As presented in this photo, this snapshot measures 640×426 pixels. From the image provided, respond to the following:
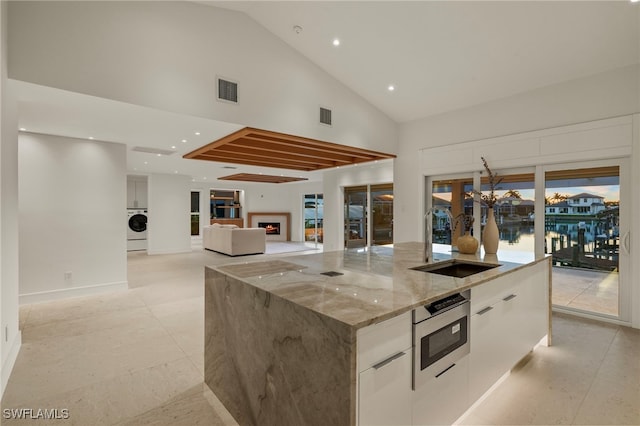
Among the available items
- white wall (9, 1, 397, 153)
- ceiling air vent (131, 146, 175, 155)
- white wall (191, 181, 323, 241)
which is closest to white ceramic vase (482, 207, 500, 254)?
white wall (9, 1, 397, 153)

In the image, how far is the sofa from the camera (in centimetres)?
845

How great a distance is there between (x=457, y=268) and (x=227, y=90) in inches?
126

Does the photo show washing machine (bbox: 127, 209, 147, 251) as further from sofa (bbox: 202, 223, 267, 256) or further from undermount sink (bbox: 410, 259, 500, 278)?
undermount sink (bbox: 410, 259, 500, 278)

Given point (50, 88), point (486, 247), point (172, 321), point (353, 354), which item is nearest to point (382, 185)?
point (486, 247)

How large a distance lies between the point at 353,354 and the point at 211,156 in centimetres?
559

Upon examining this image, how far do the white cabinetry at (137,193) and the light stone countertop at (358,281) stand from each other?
8.47 meters

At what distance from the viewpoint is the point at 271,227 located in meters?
12.8

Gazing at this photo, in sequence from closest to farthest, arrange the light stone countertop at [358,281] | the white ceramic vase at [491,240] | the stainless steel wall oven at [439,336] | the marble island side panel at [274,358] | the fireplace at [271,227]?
the marble island side panel at [274,358], the light stone countertop at [358,281], the stainless steel wall oven at [439,336], the white ceramic vase at [491,240], the fireplace at [271,227]

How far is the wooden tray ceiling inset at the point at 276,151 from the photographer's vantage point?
4480mm

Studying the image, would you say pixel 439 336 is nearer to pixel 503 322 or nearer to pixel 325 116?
pixel 503 322

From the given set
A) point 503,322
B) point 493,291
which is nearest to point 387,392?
point 493,291

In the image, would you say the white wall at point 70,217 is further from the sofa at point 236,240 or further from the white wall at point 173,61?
the sofa at point 236,240

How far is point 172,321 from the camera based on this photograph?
3623 millimetres

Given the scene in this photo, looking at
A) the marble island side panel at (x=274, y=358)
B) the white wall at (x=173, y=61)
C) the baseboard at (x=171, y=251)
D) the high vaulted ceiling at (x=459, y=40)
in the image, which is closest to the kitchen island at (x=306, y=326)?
the marble island side panel at (x=274, y=358)
